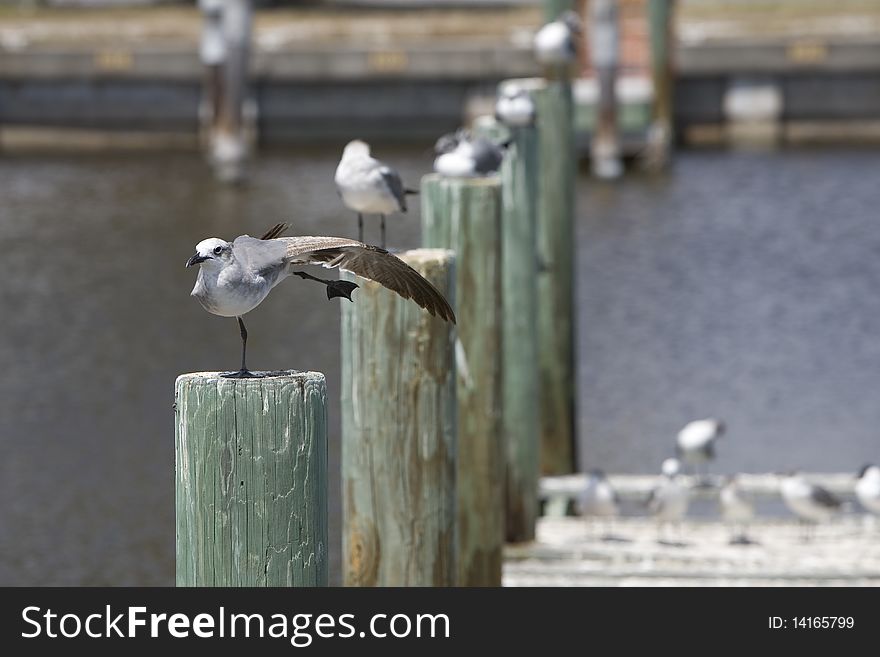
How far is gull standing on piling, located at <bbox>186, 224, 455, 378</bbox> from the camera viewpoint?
4.38m

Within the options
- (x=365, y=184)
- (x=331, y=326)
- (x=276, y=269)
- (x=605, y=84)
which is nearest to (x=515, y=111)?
(x=365, y=184)

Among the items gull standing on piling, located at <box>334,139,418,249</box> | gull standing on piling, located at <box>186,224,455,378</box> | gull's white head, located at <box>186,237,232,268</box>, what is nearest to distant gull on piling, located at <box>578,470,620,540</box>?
gull standing on piling, located at <box>334,139,418,249</box>

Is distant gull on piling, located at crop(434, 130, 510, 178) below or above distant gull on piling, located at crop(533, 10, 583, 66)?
below

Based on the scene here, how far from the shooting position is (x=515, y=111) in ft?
30.5

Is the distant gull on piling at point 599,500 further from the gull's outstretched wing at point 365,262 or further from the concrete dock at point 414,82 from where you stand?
the concrete dock at point 414,82

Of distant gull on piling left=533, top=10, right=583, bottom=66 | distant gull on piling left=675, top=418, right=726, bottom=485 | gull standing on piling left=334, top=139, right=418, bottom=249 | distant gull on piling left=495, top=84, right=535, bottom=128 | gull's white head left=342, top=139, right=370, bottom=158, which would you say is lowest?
distant gull on piling left=675, top=418, right=726, bottom=485

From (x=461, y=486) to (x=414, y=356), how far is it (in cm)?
164

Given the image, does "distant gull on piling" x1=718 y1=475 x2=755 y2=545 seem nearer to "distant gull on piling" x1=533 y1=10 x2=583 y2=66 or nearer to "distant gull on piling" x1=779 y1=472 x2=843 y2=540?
"distant gull on piling" x1=779 y1=472 x2=843 y2=540

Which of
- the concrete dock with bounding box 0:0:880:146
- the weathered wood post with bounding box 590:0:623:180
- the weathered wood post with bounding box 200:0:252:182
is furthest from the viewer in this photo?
the concrete dock with bounding box 0:0:880:146

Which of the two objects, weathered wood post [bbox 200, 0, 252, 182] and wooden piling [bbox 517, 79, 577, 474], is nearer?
wooden piling [bbox 517, 79, 577, 474]

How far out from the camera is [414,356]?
20.7ft

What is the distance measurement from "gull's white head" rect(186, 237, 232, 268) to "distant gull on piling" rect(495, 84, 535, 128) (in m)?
4.95
